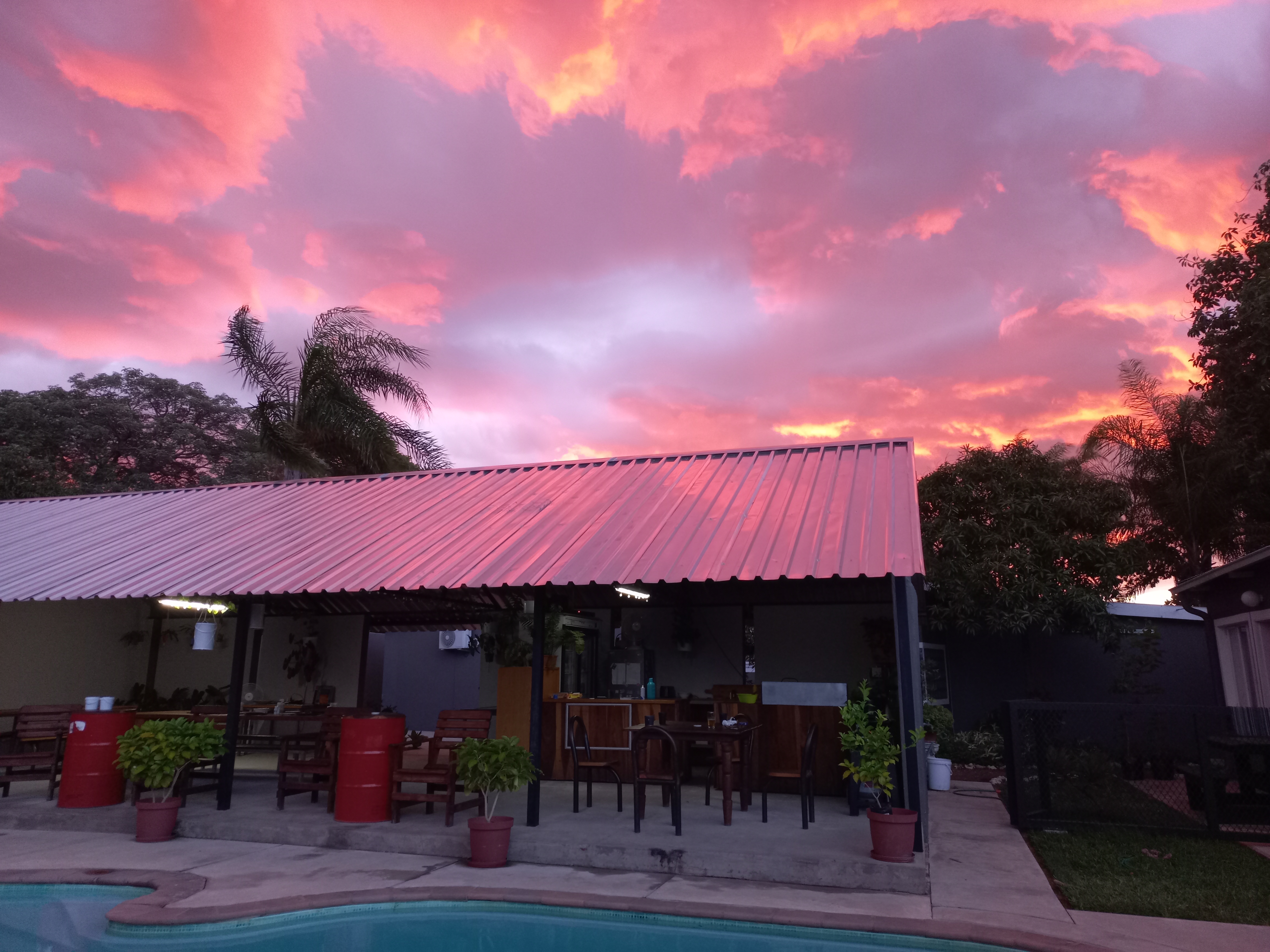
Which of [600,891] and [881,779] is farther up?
[881,779]

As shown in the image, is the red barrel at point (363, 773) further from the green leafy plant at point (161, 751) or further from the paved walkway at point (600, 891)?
the green leafy plant at point (161, 751)

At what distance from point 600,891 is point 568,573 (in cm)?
267

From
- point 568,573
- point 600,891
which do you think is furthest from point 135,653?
point 600,891

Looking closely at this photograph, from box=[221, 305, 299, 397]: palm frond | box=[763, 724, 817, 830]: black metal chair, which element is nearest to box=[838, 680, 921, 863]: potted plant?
box=[763, 724, 817, 830]: black metal chair

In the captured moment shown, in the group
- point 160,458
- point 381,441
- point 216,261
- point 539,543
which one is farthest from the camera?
point 160,458

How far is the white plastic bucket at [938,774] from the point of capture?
38.0 ft

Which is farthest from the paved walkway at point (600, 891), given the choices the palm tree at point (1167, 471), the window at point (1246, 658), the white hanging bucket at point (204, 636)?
the palm tree at point (1167, 471)

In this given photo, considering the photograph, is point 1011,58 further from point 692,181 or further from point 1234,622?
point 1234,622

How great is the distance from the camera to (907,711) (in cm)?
695

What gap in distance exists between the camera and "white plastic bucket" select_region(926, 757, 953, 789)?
1159cm

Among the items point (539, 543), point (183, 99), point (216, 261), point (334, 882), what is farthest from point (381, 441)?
point (334, 882)

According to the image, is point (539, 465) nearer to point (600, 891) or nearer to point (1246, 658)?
point (600, 891)

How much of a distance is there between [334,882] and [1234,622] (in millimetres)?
11773

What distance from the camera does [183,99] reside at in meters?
12.3
